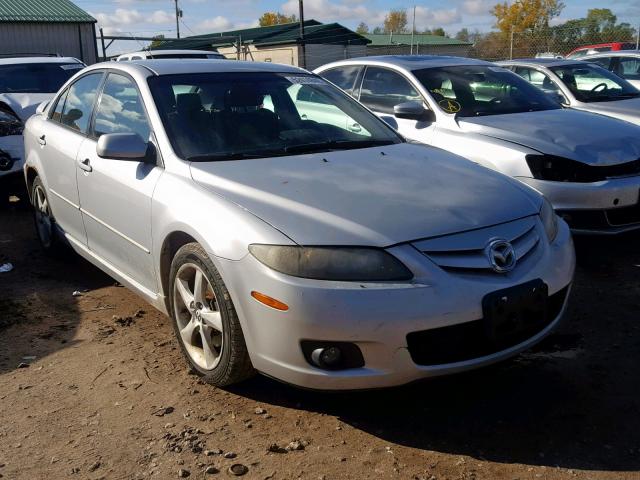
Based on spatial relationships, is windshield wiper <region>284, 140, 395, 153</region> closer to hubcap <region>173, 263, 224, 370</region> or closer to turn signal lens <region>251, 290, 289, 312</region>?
hubcap <region>173, 263, 224, 370</region>

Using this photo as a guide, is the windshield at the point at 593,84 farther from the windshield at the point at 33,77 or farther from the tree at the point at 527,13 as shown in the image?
the tree at the point at 527,13

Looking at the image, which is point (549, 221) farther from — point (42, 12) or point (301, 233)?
point (42, 12)

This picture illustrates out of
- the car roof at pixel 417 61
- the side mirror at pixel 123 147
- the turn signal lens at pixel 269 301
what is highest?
the car roof at pixel 417 61

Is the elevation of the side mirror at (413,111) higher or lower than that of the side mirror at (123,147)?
higher

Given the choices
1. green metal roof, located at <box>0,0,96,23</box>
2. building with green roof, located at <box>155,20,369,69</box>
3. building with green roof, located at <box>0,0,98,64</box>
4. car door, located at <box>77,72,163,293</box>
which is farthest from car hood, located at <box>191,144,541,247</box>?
green metal roof, located at <box>0,0,96,23</box>

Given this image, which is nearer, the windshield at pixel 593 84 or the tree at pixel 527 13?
the windshield at pixel 593 84

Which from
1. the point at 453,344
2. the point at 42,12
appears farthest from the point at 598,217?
the point at 42,12

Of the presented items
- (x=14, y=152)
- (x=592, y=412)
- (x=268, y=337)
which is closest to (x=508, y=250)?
(x=592, y=412)

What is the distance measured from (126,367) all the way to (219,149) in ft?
4.22

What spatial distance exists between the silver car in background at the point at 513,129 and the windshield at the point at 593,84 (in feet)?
6.26

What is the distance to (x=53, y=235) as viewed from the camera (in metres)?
5.40

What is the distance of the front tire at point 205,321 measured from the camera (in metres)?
3.07

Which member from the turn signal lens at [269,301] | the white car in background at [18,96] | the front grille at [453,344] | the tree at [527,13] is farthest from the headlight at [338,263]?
the tree at [527,13]

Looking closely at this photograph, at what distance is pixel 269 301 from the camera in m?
2.81
